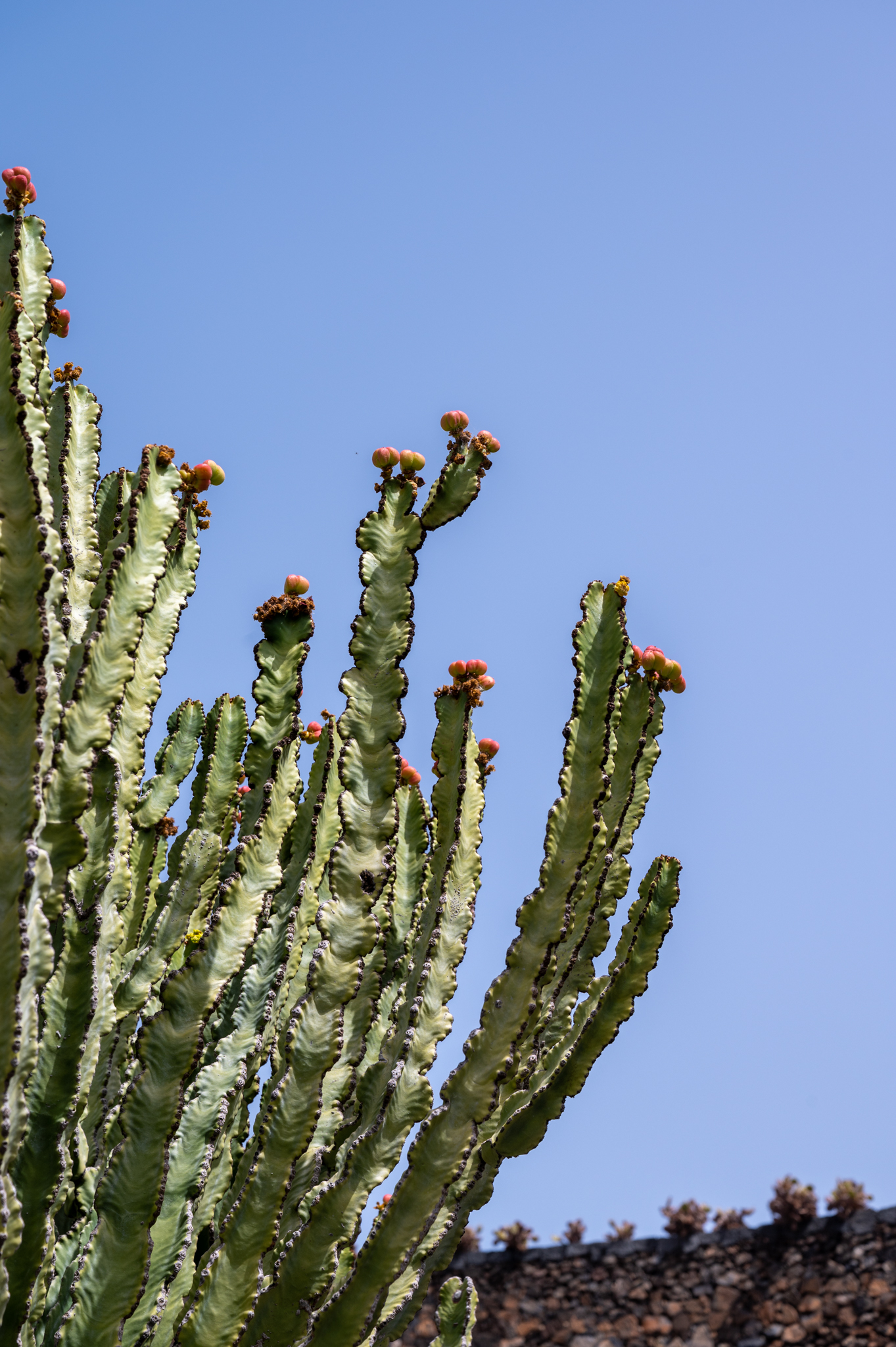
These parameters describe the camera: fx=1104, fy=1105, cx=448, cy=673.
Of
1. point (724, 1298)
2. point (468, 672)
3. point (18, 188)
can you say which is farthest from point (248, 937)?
point (724, 1298)

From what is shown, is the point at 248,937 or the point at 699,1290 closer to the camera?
the point at 248,937

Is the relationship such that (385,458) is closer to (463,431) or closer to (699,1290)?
(463,431)

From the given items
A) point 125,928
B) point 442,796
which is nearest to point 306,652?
point 442,796

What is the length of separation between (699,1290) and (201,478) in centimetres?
792

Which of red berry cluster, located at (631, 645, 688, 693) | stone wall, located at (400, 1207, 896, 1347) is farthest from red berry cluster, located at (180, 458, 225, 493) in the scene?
stone wall, located at (400, 1207, 896, 1347)

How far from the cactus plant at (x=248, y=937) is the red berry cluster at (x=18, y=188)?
2 cm

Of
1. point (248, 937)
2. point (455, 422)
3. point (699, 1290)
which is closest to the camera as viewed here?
point (248, 937)

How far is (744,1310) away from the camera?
831 centimetres

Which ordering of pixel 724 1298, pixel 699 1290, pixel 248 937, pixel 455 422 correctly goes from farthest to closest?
pixel 699 1290
pixel 724 1298
pixel 455 422
pixel 248 937

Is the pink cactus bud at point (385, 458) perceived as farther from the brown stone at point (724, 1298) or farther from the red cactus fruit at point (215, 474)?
the brown stone at point (724, 1298)

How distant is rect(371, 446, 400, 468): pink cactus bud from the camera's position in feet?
10.1

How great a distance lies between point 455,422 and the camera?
315cm

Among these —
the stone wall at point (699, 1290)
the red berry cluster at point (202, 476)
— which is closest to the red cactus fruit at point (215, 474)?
the red berry cluster at point (202, 476)

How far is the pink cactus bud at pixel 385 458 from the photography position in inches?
122
